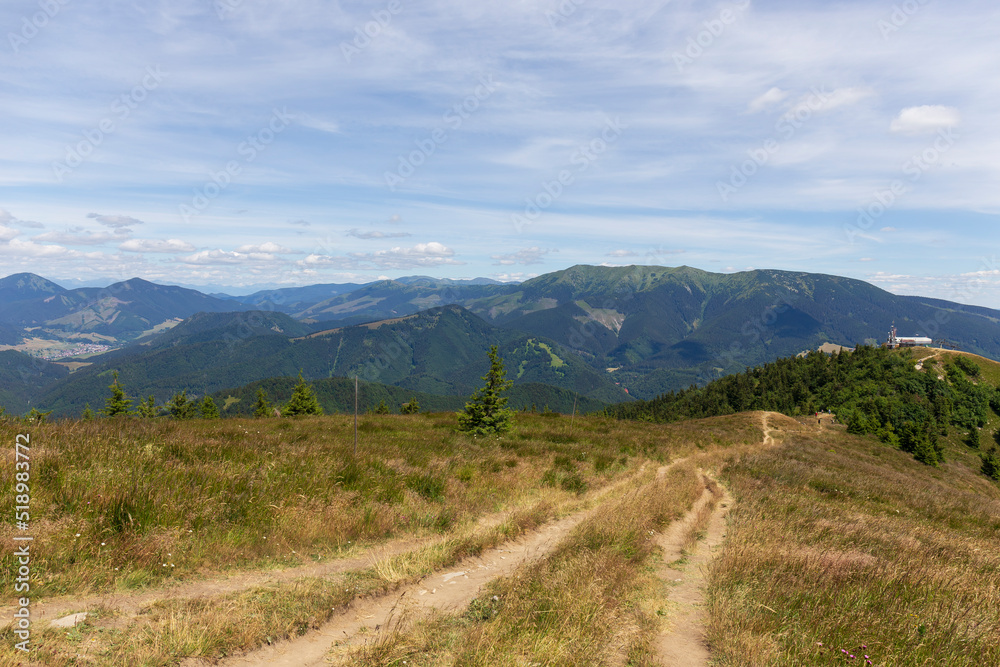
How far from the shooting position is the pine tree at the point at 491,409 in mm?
29359

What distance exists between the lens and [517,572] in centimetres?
786

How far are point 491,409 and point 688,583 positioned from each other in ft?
73.5

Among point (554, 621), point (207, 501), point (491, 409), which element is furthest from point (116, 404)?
point (554, 621)

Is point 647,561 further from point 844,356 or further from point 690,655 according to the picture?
point 844,356

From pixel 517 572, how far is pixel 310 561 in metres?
3.89

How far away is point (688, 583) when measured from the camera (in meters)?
8.43

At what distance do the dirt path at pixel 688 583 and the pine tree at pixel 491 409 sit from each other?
1602cm

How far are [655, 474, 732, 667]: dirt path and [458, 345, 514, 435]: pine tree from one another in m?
16.0

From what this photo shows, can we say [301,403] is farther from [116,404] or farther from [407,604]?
[407,604]

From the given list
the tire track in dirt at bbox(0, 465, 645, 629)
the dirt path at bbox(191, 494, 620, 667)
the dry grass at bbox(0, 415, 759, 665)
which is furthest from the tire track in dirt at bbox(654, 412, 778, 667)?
the tire track in dirt at bbox(0, 465, 645, 629)

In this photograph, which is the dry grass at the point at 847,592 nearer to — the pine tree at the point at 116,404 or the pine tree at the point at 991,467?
the pine tree at the point at 116,404

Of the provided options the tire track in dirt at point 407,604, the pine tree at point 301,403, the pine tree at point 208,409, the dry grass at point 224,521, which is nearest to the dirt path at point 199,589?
the dry grass at point 224,521

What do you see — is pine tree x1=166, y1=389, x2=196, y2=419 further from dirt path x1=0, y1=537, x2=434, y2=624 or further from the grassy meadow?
dirt path x1=0, y1=537, x2=434, y2=624

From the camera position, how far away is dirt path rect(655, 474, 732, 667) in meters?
5.94
